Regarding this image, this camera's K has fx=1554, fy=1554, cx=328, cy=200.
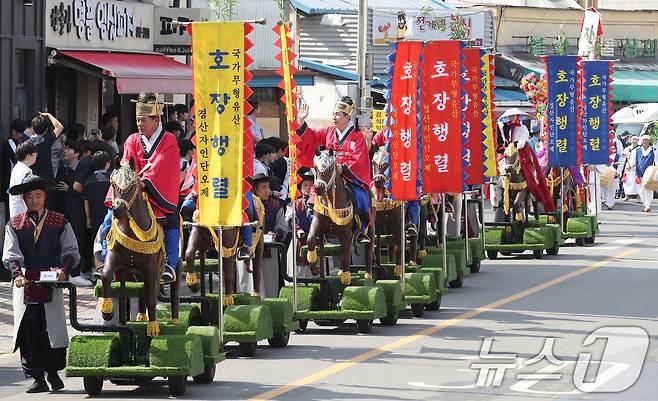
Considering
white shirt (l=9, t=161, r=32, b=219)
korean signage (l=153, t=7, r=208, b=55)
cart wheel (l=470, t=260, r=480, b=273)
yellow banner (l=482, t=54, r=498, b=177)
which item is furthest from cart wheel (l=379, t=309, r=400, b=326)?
korean signage (l=153, t=7, r=208, b=55)

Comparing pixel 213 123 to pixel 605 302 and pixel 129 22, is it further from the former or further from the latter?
pixel 129 22

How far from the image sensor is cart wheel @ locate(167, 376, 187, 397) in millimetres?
13242

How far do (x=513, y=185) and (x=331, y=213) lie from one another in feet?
29.9

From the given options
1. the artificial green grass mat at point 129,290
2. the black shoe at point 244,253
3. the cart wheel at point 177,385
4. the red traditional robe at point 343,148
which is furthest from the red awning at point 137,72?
the cart wheel at point 177,385

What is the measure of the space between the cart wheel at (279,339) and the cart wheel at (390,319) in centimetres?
207

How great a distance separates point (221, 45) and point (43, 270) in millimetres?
2780

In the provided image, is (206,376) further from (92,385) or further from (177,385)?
(92,385)

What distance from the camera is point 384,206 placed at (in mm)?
20062

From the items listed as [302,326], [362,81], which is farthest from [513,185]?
[302,326]

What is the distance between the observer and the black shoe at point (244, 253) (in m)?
16.5

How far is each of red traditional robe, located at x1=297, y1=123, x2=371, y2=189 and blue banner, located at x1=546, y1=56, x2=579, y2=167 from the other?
11.1 m

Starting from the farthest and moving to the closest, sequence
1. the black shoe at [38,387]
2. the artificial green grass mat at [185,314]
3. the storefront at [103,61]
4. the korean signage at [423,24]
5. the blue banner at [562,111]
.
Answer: the korean signage at [423,24] → the blue banner at [562,111] → the storefront at [103,61] → the artificial green grass mat at [185,314] → the black shoe at [38,387]

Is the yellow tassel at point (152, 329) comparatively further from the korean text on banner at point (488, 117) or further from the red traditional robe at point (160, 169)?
the korean text on banner at point (488, 117)

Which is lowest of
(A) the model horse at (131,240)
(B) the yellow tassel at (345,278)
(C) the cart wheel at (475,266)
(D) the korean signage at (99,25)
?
(C) the cart wheel at (475,266)
